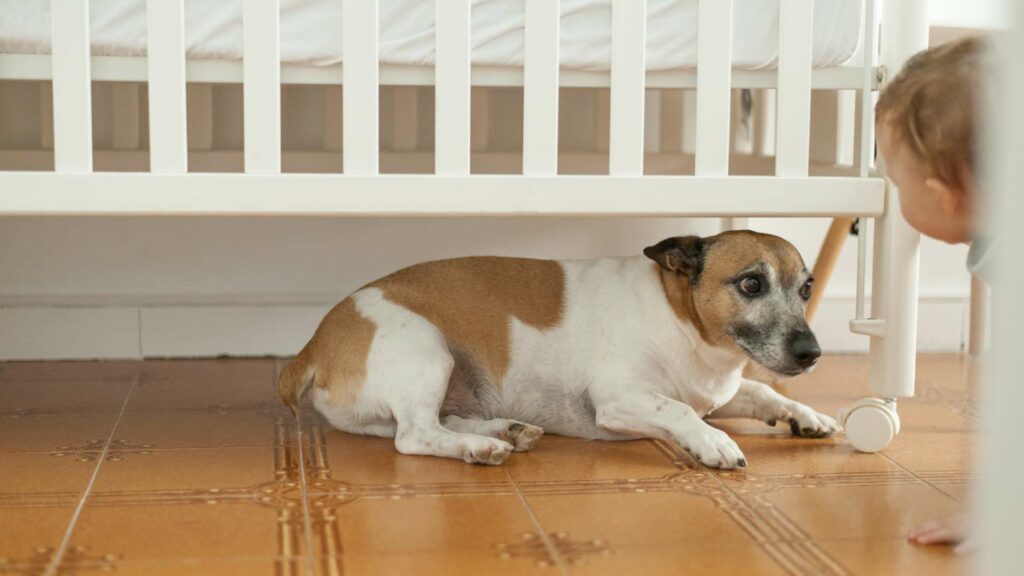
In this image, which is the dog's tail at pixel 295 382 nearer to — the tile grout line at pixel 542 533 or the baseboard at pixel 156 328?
the tile grout line at pixel 542 533

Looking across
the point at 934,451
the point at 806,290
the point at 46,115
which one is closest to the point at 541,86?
the point at 806,290

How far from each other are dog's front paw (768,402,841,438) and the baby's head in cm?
63

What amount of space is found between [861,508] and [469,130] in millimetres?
856

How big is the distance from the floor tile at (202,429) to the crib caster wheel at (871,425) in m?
1.04

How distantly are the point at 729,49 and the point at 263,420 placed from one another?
1145 millimetres

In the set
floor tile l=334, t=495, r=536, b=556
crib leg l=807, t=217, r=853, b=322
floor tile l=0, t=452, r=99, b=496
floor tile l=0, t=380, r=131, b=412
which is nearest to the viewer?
floor tile l=334, t=495, r=536, b=556

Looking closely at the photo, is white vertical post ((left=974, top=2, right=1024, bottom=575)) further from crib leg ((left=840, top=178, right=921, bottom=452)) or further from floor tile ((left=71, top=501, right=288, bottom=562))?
crib leg ((left=840, top=178, right=921, bottom=452))

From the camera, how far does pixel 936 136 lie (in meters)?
1.53

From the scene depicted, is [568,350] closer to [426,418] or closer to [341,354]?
[426,418]

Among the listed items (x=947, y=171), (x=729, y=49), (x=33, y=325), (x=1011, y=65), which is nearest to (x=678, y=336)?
(x=729, y=49)

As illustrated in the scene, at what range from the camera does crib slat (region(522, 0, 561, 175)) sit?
6.21 feet

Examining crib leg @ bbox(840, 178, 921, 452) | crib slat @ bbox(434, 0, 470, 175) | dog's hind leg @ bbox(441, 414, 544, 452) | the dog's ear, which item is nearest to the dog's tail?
dog's hind leg @ bbox(441, 414, 544, 452)

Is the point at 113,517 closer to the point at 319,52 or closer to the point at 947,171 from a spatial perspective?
the point at 319,52

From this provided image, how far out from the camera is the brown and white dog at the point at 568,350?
206 centimetres
